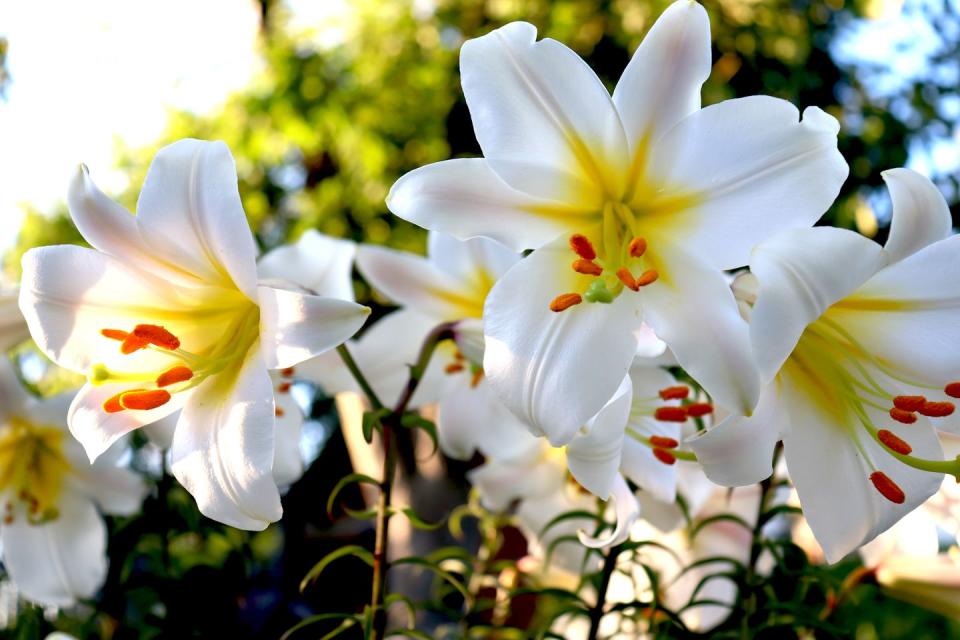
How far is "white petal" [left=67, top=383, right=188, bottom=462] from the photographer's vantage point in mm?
486

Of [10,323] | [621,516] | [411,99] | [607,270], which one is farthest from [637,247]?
[411,99]

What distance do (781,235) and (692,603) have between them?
0.75ft

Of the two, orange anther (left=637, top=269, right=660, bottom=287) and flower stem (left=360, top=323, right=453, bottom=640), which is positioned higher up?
orange anther (left=637, top=269, right=660, bottom=287)

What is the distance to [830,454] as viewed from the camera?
0.46 metres

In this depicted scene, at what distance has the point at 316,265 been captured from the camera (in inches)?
24.8

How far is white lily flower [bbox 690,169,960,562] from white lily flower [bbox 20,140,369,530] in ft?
0.60

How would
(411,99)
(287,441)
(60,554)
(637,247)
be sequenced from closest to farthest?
(637,247)
(287,441)
(60,554)
(411,99)

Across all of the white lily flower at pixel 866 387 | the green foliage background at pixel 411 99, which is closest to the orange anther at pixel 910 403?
the white lily flower at pixel 866 387

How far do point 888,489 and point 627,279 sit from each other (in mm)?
147

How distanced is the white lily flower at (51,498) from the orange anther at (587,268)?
37 centimetres

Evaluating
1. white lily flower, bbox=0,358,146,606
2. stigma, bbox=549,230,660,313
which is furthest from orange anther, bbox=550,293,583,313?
white lily flower, bbox=0,358,146,606

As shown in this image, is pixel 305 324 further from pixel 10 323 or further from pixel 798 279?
pixel 10 323

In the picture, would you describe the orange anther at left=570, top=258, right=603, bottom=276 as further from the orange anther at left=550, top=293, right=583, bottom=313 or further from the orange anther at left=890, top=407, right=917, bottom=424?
the orange anther at left=890, top=407, right=917, bottom=424

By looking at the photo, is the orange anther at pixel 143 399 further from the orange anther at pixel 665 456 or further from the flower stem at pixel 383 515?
the orange anther at pixel 665 456
